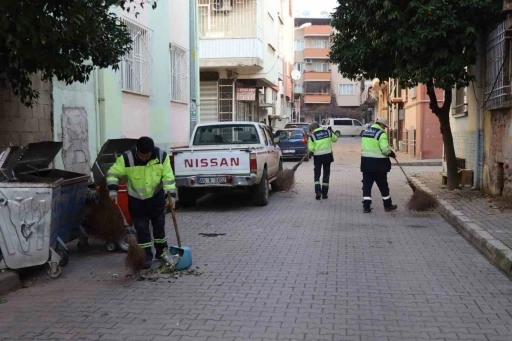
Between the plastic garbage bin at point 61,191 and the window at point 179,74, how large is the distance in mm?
9876

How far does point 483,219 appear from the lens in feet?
31.1

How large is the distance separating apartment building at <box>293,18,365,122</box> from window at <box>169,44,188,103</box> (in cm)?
5033

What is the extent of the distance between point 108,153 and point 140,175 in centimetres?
231

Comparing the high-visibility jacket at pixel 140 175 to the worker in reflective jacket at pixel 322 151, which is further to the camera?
the worker in reflective jacket at pixel 322 151

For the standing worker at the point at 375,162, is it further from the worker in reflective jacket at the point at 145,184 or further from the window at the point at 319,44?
the window at the point at 319,44

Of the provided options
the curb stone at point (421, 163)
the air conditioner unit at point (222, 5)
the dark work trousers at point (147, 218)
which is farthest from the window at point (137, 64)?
the curb stone at point (421, 163)

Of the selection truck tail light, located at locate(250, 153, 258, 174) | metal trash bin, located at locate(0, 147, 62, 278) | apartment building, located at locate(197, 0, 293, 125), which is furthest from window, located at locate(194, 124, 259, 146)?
apartment building, located at locate(197, 0, 293, 125)

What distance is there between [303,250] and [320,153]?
557 cm

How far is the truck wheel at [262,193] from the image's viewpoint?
39.4ft

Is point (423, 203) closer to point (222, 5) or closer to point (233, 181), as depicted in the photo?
point (233, 181)

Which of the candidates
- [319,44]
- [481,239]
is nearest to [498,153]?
[481,239]

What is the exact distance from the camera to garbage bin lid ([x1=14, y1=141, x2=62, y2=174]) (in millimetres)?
7184

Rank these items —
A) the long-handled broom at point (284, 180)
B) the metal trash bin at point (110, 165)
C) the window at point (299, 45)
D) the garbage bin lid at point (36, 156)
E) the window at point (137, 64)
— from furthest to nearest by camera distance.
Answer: the window at point (299, 45) → the long-handled broom at point (284, 180) → the window at point (137, 64) → the metal trash bin at point (110, 165) → the garbage bin lid at point (36, 156)

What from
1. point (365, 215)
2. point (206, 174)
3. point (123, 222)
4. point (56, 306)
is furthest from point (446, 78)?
point (56, 306)
